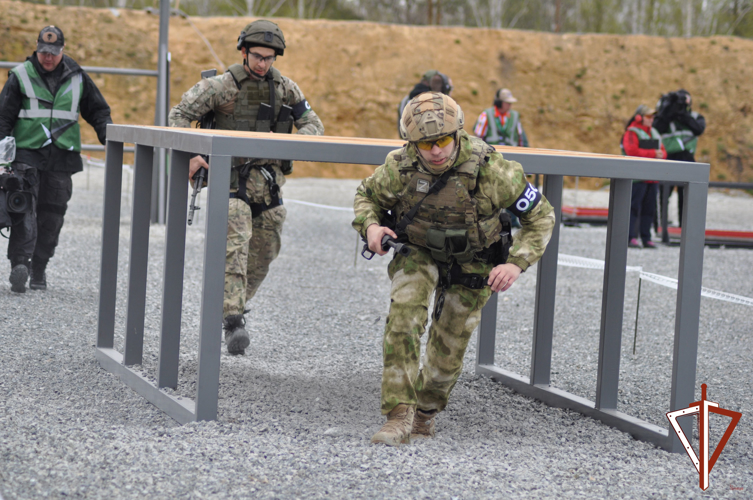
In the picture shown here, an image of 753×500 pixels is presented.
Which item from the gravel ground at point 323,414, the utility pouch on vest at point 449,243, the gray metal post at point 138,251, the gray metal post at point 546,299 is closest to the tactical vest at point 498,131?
the gravel ground at point 323,414

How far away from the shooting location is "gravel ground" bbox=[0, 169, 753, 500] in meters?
2.80

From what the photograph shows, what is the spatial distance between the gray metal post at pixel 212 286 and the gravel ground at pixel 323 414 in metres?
0.13

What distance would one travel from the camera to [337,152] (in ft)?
10.9

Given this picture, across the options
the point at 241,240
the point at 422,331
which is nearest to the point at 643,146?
the point at 241,240

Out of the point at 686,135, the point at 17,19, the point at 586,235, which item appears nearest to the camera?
the point at 686,135

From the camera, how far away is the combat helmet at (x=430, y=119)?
304cm

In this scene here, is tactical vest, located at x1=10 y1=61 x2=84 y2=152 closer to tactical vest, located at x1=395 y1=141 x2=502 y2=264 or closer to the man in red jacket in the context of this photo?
tactical vest, located at x1=395 y1=141 x2=502 y2=264

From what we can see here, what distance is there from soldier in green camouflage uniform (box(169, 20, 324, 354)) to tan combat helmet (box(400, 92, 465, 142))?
1.59m

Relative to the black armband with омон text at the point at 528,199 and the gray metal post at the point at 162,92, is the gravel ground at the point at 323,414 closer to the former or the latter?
the black armband with омон text at the point at 528,199

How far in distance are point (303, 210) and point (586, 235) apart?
515 cm

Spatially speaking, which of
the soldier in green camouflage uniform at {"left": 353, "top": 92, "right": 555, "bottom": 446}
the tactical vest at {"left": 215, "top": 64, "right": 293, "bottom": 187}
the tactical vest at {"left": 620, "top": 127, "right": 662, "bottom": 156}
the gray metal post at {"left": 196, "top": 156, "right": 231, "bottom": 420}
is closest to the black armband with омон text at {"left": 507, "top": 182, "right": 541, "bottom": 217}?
the soldier in green camouflage uniform at {"left": 353, "top": 92, "right": 555, "bottom": 446}

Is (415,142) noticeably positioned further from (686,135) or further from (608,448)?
(686,135)

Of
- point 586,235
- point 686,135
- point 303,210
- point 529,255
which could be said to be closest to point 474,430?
point 529,255

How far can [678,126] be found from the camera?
1085 centimetres
